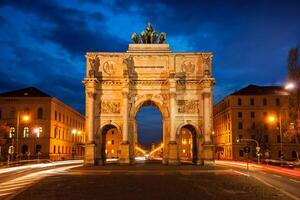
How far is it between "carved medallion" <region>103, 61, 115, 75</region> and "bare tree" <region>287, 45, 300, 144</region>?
2104 centimetres

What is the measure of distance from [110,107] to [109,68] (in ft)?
16.4

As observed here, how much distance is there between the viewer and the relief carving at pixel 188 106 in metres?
45.6

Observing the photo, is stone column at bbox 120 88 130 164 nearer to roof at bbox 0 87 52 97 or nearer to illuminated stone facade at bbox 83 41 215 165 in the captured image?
illuminated stone facade at bbox 83 41 215 165

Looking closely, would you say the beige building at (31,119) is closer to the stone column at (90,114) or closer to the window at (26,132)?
the window at (26,132)

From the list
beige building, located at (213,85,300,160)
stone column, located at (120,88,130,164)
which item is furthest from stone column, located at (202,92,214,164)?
beige building, located at (213,85,300,160)

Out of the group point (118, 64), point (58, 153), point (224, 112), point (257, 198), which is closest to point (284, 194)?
point (257, 198)

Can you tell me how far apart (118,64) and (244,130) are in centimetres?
3555

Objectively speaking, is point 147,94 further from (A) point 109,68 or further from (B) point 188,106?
(A) point 109,68

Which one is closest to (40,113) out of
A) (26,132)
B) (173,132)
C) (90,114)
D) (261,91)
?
(26,132)

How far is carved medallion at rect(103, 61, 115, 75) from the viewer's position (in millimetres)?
46716

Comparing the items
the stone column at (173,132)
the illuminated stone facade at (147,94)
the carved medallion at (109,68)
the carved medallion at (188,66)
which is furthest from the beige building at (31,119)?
the carved medallion at (188,66)

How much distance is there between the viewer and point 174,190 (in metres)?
17.6

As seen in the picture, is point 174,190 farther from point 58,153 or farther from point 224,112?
point 224,112

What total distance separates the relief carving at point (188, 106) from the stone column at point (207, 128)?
141 centimetres
